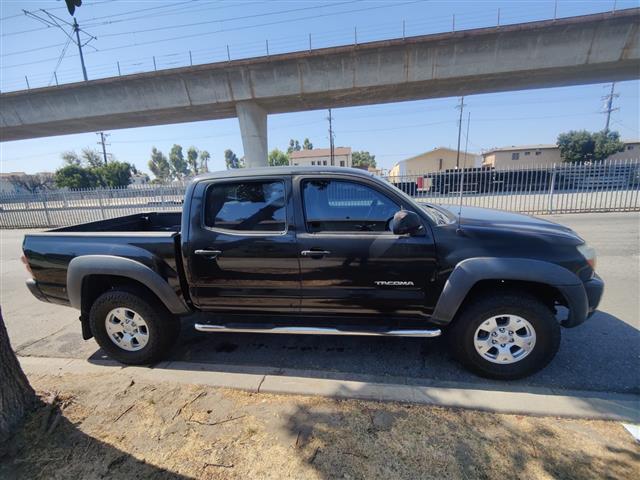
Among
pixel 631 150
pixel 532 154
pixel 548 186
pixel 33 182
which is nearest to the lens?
pixel 548 186

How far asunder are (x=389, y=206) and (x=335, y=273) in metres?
0.80

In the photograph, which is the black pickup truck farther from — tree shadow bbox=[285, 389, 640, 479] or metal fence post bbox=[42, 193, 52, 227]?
metal fence post bbox=[42, 193, 52, 227]

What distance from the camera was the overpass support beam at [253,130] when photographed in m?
15.1

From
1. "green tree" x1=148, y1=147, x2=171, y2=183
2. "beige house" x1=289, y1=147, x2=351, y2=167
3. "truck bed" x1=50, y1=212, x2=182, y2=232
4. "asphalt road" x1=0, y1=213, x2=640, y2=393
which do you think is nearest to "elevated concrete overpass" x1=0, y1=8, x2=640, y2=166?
"truck bed" x1=50, y1=212, x2=182, y2=232

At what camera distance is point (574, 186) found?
40.9ft

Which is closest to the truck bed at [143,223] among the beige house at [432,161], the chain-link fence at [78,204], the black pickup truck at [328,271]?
the black pickup truck at [328,271]

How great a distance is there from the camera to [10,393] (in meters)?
2.22

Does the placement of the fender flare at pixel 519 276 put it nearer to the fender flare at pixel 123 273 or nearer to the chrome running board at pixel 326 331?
the chrome running board at pixel 326 331

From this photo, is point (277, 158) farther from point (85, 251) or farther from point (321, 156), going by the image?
point (85, 251)

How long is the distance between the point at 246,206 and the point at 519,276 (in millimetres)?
2503

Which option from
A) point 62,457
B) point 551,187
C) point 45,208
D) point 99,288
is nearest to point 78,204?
point 45,208

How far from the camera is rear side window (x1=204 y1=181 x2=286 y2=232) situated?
2.96 metres

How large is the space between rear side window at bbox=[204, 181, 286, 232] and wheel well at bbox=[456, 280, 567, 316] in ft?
6.05

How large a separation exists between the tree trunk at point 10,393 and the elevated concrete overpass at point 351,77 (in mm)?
14266
